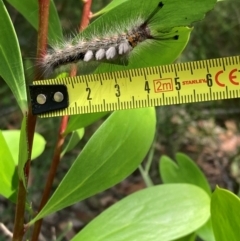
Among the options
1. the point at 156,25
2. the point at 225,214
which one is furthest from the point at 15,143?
the point at 225,214

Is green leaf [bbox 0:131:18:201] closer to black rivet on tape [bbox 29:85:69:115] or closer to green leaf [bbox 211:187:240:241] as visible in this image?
black rivet on tape [bbox 29:85:69:115]

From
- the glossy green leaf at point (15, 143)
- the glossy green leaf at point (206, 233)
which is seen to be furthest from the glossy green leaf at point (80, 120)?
the glossy green leaf at point (206, 233)

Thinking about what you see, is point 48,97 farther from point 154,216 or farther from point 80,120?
point 154,216

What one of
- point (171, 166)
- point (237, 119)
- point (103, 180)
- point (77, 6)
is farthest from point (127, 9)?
point (237, 119)

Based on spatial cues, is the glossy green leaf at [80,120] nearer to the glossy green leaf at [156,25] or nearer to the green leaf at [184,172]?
the glossy green leaf at [156,25]

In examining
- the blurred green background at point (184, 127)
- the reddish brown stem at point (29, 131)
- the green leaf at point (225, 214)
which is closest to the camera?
the green leaf at point (225, 214)

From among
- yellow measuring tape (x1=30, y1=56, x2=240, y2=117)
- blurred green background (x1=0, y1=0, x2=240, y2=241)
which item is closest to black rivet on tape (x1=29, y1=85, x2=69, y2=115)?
yellow measuring tape (x1=30, y1=56, x2=240, y2=117)
